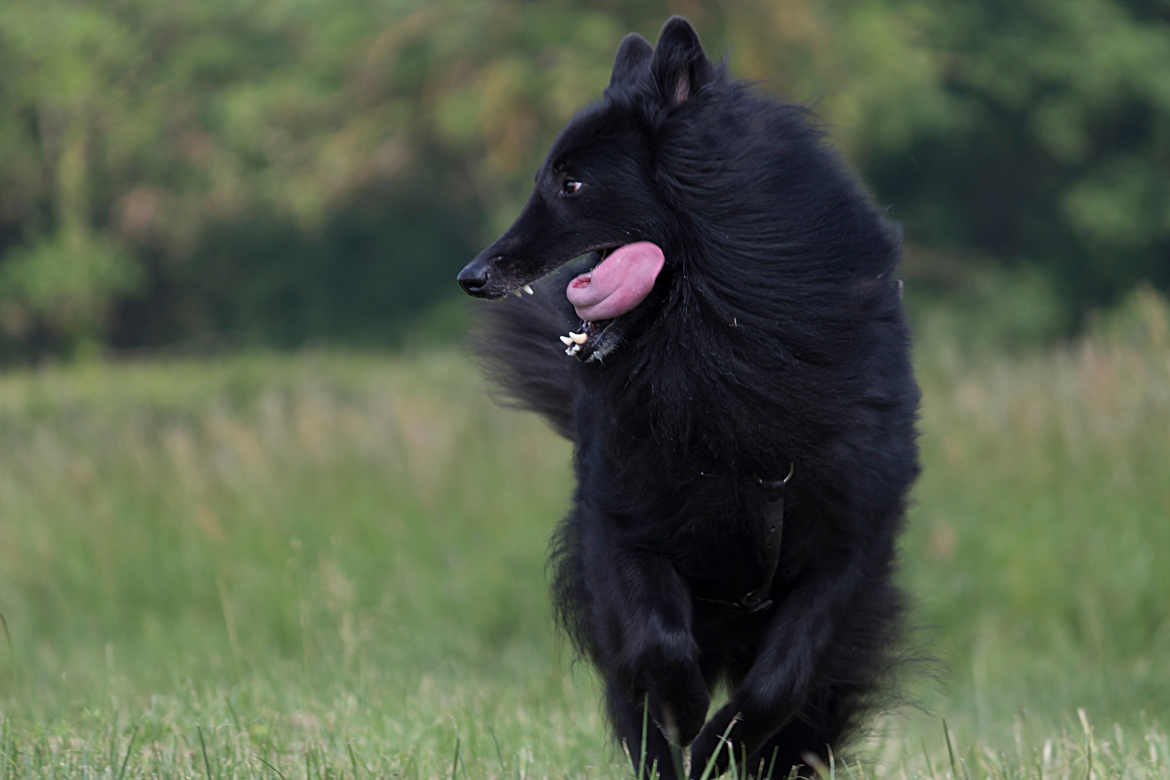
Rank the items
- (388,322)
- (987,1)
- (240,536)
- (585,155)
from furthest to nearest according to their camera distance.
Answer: (388,322) < (987,1) < (240,536) < (585,155)

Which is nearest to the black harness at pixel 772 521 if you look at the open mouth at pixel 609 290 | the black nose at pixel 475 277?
the open mouth at pixel 609 290

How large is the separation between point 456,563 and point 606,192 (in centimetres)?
527

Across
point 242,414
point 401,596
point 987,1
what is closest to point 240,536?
point 401,596

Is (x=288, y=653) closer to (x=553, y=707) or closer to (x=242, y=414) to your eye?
(x=553, y=707)

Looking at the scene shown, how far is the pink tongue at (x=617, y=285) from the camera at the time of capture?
134 inches

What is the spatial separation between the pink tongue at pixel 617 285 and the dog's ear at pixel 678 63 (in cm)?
37

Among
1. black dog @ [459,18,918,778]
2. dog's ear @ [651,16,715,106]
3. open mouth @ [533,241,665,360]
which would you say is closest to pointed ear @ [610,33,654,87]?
black dog @ [459,18,918,778]

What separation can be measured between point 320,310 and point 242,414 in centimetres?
1843

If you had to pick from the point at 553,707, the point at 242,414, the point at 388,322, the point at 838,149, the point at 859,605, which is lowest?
the point at 388,322

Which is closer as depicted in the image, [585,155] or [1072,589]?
[585,155]

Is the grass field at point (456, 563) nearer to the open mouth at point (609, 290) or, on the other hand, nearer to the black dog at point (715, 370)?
the black dog at point (715, 370)

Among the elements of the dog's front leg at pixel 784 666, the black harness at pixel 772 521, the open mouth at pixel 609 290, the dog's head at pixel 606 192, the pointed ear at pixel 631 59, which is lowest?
the dog's front leg at pixel 784 666

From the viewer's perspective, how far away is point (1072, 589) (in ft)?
25.3

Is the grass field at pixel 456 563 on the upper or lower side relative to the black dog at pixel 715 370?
lower
